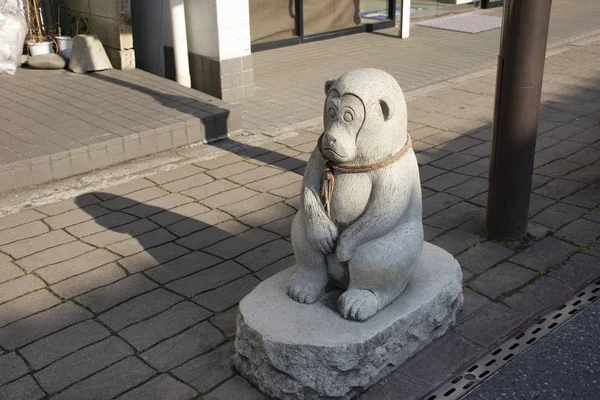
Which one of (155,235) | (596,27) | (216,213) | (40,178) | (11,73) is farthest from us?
(596,27)

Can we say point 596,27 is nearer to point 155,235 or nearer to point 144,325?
point 155,235

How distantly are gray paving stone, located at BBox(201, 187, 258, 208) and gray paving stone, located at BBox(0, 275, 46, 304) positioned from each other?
143 centimetres

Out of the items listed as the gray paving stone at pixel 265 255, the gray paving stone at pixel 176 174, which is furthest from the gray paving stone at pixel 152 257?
the gray paving stone at pixel 176 174

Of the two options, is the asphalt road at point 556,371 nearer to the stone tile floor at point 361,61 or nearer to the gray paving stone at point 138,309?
the gray paving stone at point 138,309

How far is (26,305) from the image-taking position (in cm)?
402

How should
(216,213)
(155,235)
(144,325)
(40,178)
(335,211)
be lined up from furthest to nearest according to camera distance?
(40,178) < (216,213) < (155,235) < (144,325) < (335,211)

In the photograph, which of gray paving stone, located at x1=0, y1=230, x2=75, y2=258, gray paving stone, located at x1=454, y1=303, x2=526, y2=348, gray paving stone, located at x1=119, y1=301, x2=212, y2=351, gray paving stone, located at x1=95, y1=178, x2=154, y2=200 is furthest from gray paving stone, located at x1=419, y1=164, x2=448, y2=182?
gray paving stone, located at x1=0, y1=230, x2=75, y2=258

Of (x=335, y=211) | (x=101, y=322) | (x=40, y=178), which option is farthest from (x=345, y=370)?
(x=40, y=178)

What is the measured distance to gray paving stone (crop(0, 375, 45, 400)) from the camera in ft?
10.8

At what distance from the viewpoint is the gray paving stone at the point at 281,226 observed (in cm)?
479

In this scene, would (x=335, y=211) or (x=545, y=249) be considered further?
(x=545, y=249)

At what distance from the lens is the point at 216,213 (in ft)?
16.7

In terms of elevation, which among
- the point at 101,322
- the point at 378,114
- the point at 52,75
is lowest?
the point at 101,322

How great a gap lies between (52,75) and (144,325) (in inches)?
196
